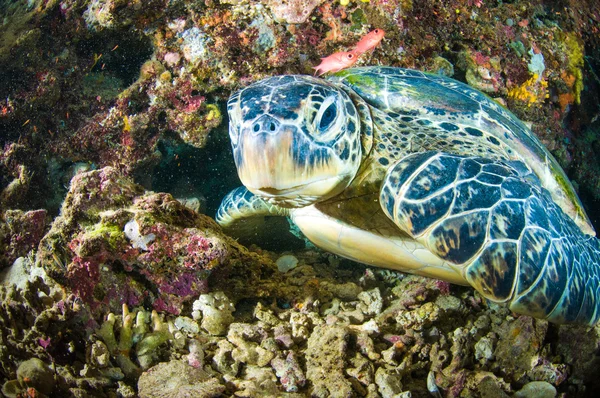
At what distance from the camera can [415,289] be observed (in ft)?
8.61

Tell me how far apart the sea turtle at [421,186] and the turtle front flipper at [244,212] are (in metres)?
0.62

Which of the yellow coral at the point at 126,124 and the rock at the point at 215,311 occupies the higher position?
the yellow coral at the point at 126,124

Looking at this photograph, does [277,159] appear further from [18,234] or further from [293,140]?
[18,234]

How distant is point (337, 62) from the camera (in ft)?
10.8

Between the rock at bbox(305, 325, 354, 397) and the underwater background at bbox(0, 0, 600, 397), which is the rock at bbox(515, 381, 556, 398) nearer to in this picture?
the underwater background at bbox(0, 0, 600, 397)

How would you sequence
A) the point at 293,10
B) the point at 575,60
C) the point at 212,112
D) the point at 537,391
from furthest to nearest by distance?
the point at 575,60 → the point at 212,112 → the point at 293,10 → the point at 537,391

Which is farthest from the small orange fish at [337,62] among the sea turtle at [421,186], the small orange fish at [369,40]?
the sea turtle at [421,186]

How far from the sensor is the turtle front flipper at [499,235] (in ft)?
5.26

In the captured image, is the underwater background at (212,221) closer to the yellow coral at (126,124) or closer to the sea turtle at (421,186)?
the yellow coral at (126,124)

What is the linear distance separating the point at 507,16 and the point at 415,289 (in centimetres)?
341

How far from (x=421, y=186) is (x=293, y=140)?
28.0 inches

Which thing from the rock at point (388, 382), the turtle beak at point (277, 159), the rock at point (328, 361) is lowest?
the rock at point (388, 382)

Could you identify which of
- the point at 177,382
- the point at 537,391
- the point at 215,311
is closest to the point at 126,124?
the point at 215,311

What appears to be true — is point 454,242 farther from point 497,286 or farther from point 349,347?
point 349,347
